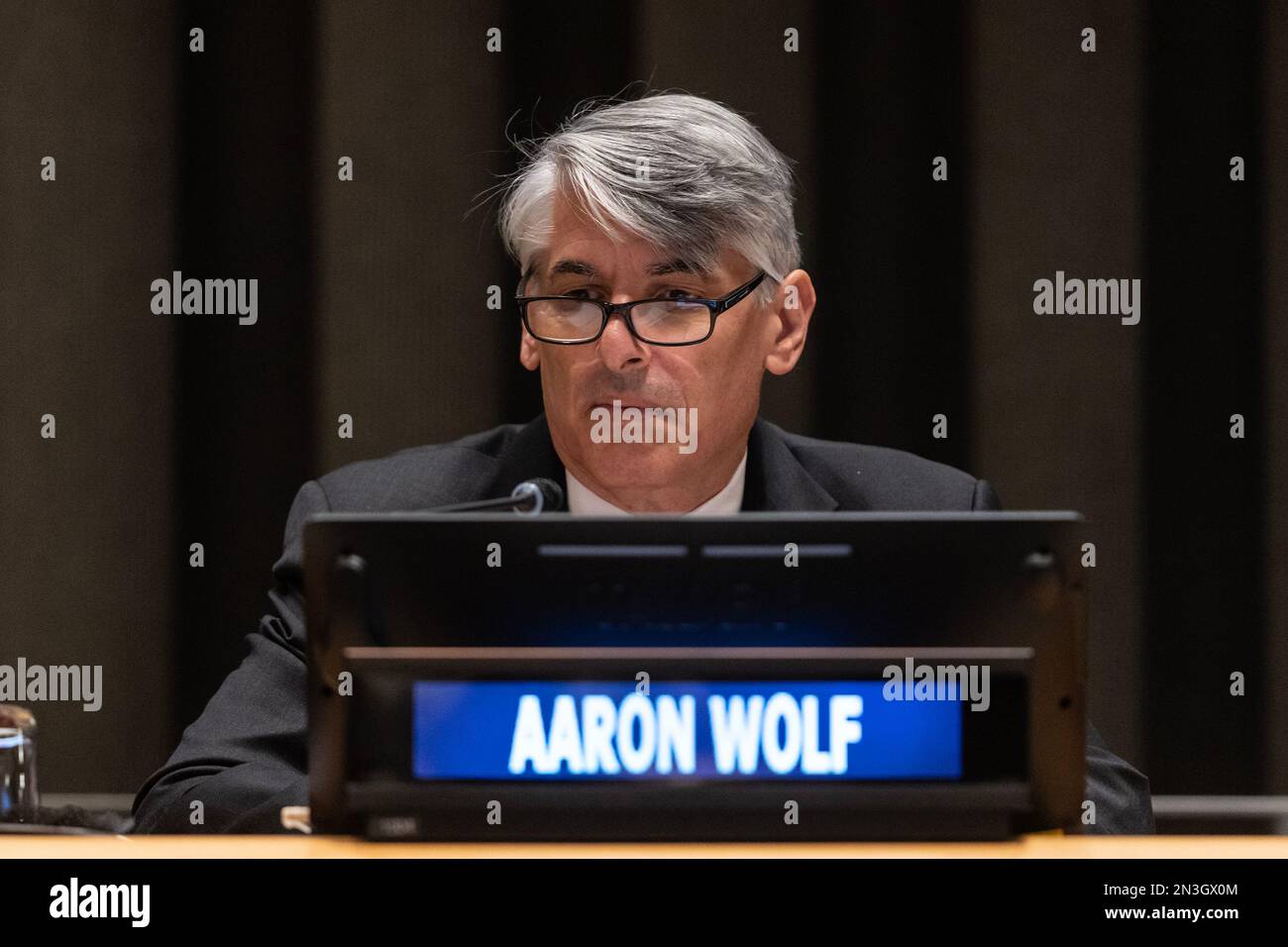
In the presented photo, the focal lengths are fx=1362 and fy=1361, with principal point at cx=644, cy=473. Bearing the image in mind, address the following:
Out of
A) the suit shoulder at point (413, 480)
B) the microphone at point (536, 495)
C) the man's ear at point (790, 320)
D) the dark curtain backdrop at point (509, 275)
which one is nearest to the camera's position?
the microphone at point (536, 495)

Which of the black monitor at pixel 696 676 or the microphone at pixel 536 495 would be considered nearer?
the black monitor at pixel 696 676

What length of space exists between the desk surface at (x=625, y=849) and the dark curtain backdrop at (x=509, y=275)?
1.51 meters

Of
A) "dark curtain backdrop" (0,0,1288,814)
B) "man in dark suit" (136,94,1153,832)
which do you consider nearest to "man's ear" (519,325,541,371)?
"man in dark suit" (136,94,1153,832)

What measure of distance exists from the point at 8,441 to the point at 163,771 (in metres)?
1.26

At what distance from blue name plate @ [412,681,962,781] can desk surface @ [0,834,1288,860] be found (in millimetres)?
34

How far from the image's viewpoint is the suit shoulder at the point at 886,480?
68.5 inches

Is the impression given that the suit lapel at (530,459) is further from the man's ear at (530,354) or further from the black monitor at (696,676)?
the black monitor at (696,676)

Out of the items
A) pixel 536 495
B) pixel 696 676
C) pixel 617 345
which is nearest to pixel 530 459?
pixel 617 345

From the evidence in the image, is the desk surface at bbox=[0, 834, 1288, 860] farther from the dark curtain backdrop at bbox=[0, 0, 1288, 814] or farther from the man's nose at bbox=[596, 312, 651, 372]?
the dark curtain backdrop at bbox=[0, 0, 1288, 814]

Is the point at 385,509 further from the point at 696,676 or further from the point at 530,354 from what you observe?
the point at 696,676

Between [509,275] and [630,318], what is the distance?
2.41 ft

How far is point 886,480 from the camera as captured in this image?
69.6 inches

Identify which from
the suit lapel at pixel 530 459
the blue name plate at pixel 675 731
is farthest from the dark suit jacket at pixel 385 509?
the blue name plate at pixel 675 731
